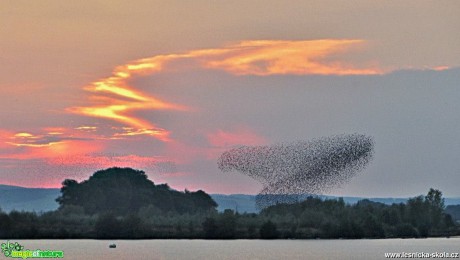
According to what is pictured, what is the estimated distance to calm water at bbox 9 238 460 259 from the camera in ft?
461

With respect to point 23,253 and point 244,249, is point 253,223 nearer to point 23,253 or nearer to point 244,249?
point 244,249

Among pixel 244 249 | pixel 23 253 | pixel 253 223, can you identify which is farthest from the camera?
pixel 253 223

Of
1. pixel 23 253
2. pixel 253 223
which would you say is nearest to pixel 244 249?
pixel 253 223

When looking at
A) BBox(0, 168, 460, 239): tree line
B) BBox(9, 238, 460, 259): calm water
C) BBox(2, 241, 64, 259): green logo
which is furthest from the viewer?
BBox(0, 168, 460, 239): tree line

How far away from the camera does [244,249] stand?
156 m

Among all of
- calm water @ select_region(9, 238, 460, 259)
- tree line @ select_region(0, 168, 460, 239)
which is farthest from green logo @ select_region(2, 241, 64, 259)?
tree line @ select_region(0, 168, 460, 239)

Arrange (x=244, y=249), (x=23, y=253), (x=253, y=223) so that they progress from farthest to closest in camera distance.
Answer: (x=253, y=223) → (x=244, y=249) → (x=23, y=253)

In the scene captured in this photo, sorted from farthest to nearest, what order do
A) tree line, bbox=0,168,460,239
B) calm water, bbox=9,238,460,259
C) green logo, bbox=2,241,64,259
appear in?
1. tree line, bbox=0,168,460,239
2. calm water, bbox=9,238,460,259
3. green logo, bbox=2,241,64,259

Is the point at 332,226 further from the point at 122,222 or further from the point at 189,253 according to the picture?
the point at 189,253

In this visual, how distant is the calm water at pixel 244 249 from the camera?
140m

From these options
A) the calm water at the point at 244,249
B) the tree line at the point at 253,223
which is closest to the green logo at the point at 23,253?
the calm water at the point at 244,249

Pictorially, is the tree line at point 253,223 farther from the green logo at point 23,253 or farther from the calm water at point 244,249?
the green logo at point 23,253

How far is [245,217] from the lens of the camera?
184500mm

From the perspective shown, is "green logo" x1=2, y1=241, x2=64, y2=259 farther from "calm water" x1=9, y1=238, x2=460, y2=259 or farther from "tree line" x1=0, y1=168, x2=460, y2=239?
"tree line" x1=0, y1=168, x2=460, y2=239
